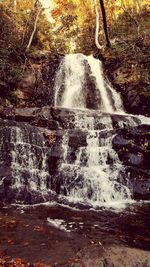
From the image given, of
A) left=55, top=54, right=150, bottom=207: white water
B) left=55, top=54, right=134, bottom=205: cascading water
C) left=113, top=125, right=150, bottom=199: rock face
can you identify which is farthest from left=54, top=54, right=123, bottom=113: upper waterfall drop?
left=113, top=125, right=150, bottom=199: rock face

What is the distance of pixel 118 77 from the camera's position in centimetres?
2028

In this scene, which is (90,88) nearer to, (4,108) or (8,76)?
(8,76)

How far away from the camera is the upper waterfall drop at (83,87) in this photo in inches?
767

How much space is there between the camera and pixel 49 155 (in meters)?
12.6

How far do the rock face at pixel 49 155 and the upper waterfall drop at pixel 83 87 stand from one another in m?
5.03

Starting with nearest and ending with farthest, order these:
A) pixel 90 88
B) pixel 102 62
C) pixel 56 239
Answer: pixel 56 239, pixel 90 88, pixel 102 62

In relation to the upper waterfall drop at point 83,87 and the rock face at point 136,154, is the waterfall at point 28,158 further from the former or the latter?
the upper waterfall drop at point 83,87

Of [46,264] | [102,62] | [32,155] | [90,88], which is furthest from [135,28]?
[46,264]

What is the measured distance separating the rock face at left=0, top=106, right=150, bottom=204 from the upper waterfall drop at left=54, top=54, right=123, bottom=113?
5.03 metres

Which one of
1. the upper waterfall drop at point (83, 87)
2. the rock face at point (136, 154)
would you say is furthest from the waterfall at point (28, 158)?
the upper waterfall drop at point (83, 87)

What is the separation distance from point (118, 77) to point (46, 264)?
15.4m

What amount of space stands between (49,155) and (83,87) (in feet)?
27.5

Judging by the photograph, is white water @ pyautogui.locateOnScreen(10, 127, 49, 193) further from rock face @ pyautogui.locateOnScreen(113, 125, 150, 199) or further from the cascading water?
rock face @ pyautogui.locateOnScreen(113, 125, 150, 199)

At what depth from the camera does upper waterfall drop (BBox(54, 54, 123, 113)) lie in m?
19.5
